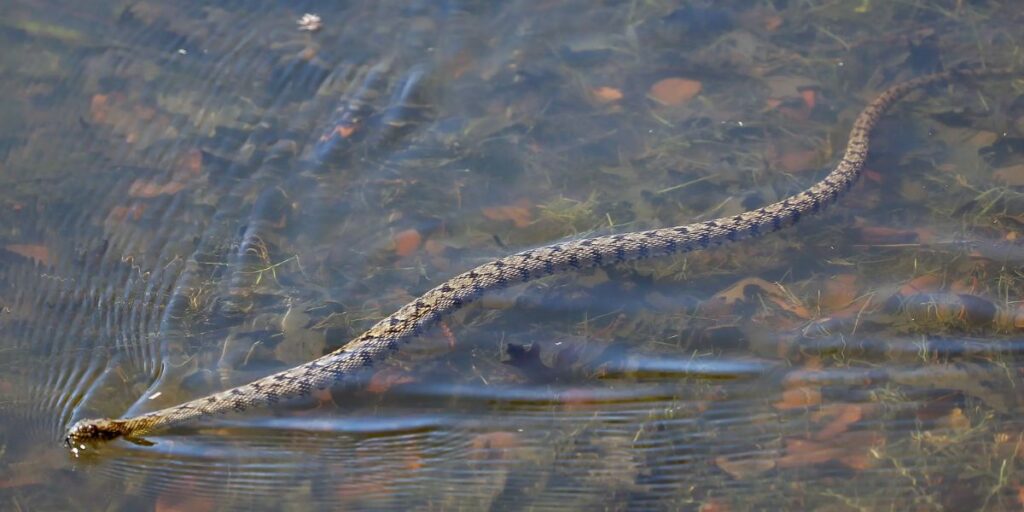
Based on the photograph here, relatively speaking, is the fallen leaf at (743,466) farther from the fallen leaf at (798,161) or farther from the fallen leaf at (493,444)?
the fallen leaf at (798,161)

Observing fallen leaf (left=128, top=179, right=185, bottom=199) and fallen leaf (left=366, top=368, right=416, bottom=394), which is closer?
fallen leaf (left=366, top=368, right=416, bottom=394)

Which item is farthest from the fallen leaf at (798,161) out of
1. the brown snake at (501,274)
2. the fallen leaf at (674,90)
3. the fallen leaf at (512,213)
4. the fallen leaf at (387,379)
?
the fallen leaf at (387,379)

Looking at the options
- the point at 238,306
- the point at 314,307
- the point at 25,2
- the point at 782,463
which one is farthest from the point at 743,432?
the point at 25,2

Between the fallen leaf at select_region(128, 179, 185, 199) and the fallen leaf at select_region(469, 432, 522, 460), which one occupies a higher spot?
the fallen leaf at select_region(128, 179, 185, 199)

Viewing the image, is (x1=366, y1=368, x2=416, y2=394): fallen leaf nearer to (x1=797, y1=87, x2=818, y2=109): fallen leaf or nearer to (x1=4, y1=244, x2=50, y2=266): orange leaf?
(x1=4, y1=244, x2=50, y2=266): orange leaf

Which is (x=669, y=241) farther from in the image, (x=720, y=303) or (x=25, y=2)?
(x=25, y=2)

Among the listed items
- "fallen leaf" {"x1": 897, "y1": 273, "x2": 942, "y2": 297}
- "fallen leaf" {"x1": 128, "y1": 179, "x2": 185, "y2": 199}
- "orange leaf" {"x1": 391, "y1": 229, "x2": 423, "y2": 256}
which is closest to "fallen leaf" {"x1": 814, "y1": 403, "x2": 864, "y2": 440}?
"fallen leaf" {"x1": 897, "y1": 273, "x2": 942, "y2": 297}

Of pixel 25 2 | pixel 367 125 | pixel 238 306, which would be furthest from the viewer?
pixel 25 2
